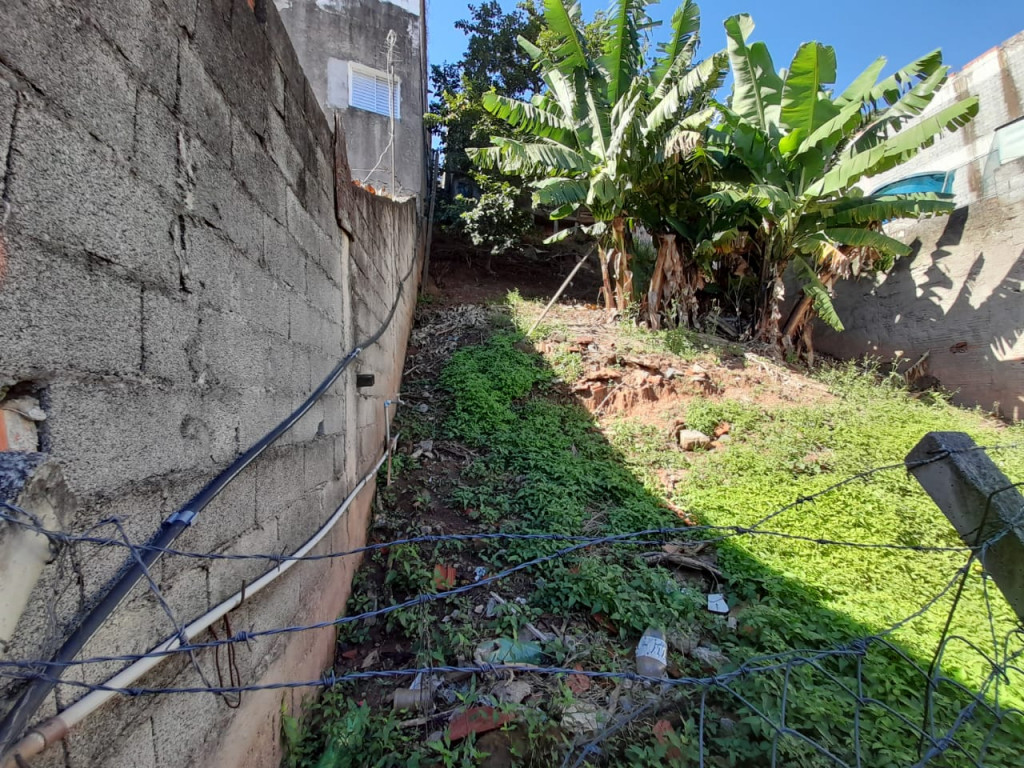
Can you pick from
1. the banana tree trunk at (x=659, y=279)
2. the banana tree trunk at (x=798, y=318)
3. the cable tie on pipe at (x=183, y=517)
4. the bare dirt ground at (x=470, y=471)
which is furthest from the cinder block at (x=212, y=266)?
the banana tree trunk at (x=798, y=318)

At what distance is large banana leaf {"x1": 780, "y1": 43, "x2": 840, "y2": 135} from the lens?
5672 millimetres

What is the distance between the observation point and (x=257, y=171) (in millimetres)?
1530

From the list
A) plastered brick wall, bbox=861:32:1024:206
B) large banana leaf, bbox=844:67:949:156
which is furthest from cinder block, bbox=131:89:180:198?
plastered brick wall, bbox=861:32:1024:206

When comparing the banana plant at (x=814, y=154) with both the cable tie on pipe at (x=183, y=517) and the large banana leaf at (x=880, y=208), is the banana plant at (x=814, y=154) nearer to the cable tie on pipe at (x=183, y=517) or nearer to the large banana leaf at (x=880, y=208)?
the large banana leaf at (x=880, y=208)

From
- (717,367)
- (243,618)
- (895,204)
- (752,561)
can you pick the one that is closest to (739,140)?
(895,204)

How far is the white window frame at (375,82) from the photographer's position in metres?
8.00

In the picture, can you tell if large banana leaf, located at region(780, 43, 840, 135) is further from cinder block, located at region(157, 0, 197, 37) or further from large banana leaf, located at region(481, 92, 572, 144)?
cinder block, located at region(157, 0, 197, 37)

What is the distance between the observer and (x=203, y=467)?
4.04ft

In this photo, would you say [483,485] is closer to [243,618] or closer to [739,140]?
[243,618]

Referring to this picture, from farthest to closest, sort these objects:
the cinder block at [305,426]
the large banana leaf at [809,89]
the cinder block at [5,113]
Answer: the large banana leaf at [809,89] < the cinder block at [305,426] < the cinder block at [5,113]

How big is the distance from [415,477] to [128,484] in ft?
10.0

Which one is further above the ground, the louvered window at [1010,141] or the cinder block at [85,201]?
the louvered window at [1010,141]

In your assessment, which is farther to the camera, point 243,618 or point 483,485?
point 483,485

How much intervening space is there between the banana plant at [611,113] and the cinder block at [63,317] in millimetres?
6435
